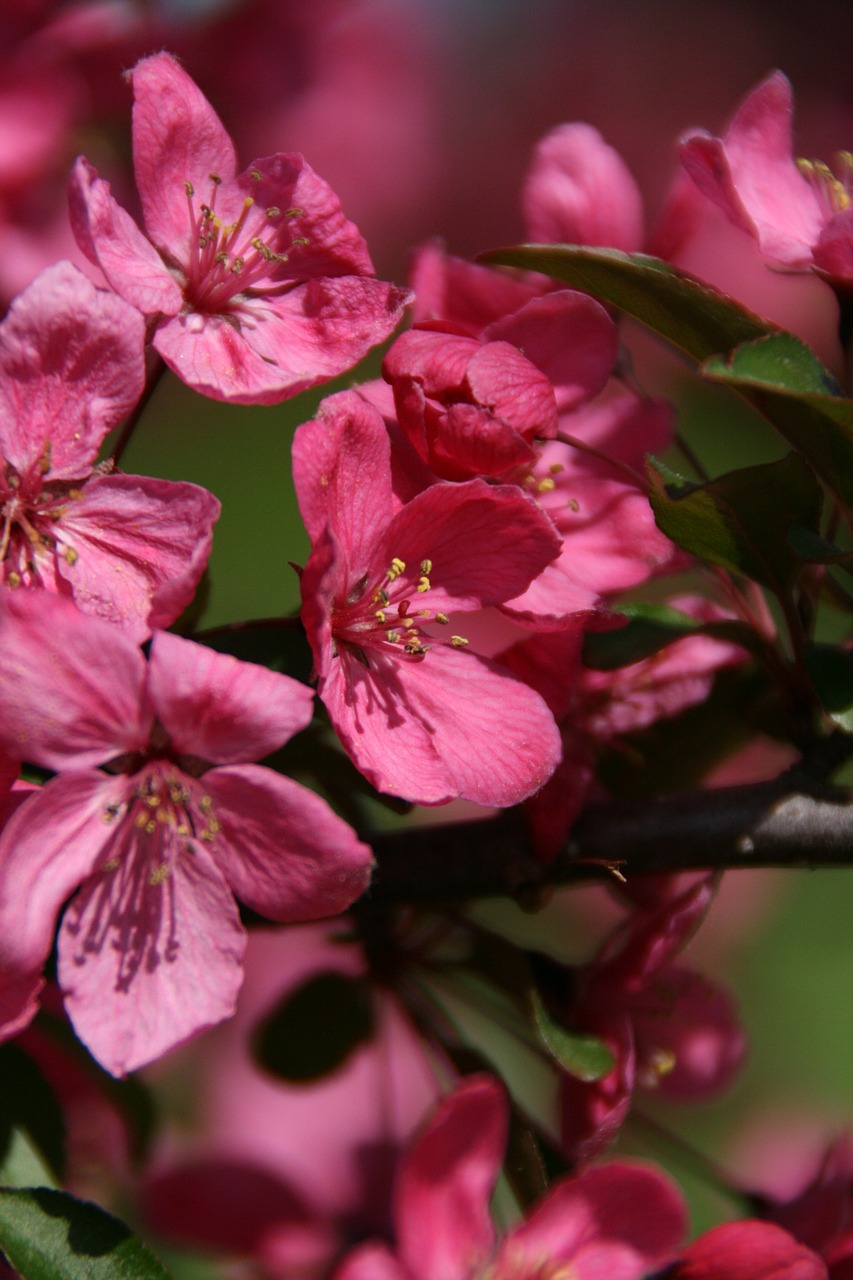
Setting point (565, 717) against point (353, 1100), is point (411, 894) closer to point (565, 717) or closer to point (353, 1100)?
point (565, 717)

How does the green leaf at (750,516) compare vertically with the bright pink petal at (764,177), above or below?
below

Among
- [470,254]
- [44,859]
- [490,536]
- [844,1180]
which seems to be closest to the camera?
[44,859]

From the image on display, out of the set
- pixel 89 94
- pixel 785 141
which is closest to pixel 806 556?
pixel 785 141

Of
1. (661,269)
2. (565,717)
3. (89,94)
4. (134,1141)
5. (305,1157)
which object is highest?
(661,269)

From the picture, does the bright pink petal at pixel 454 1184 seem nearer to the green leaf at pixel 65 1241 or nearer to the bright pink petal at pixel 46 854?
the green leaf at pixel 65 1241

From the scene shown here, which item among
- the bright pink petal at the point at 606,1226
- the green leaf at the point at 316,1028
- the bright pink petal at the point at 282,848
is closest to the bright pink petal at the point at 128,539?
the bright pink petal at the point at 282,848

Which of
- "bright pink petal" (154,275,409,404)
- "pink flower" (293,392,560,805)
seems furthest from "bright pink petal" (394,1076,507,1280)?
"bright pink petal" (154,275,409,404)

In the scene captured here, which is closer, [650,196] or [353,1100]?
[353,1100]

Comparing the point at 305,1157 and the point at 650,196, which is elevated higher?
the point at 650,196
